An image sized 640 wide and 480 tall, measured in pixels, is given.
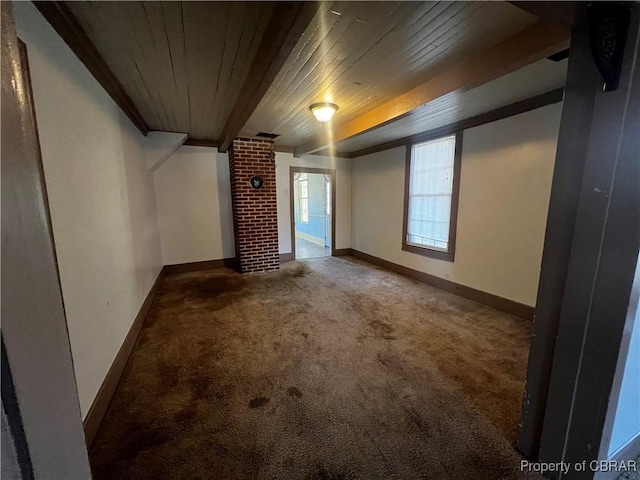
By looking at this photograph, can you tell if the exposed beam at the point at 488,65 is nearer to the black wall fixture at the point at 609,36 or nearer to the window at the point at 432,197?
the black wall fixture at the point at 609,36

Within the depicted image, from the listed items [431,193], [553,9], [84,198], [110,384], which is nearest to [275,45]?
[553,9]

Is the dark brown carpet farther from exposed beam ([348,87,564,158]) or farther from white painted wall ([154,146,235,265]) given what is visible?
exposed beam ([348,87,564,158])

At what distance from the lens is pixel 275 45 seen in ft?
5.55

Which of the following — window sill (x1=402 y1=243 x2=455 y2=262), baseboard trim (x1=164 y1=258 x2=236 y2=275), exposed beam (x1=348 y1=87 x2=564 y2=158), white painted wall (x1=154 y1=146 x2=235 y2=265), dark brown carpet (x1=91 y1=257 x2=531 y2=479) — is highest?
exposed beam (x1=348 y1=87 x2=564 y2=158)

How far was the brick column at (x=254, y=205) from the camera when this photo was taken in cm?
457

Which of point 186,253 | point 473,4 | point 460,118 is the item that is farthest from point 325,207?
point 473,4

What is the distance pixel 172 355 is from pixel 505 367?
2.68 metres

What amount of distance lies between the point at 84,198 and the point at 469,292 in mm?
3948

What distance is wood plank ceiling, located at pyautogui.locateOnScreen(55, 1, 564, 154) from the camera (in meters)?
1.49

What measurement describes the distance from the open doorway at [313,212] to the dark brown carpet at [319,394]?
9.26 ft

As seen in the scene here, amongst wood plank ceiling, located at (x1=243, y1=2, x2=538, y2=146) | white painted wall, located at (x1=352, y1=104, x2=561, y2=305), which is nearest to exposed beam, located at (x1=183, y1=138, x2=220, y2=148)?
wood plank ceiling, located at (x1=243, y1=2, x2=538, y2=146)

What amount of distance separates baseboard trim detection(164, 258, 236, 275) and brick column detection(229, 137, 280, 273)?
37cm

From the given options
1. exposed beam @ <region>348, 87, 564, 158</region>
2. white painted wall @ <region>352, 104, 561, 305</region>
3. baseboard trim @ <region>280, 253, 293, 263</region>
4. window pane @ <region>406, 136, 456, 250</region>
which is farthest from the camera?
baseboard trim @ <region>280, 253, 293, 263</region>

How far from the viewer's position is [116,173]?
2.44 meters
